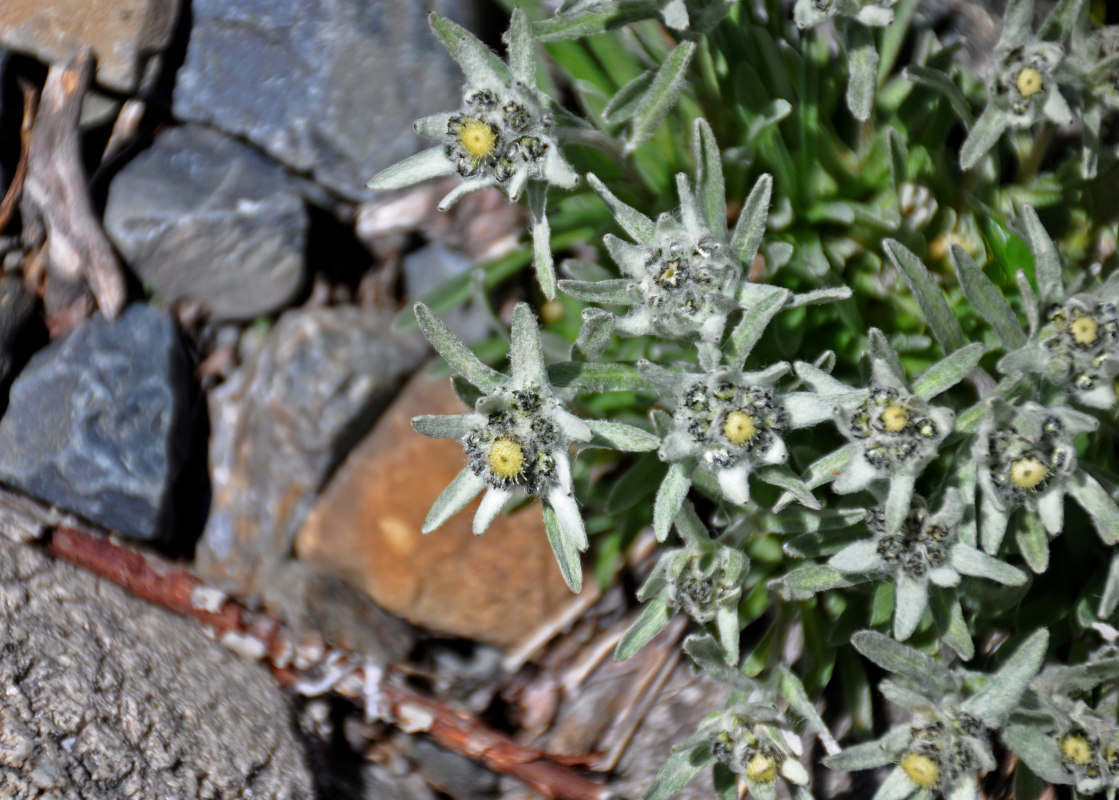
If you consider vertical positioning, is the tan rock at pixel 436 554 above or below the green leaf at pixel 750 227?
below

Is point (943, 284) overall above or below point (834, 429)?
above

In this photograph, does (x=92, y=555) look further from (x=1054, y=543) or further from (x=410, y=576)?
(x=1054, y=543)

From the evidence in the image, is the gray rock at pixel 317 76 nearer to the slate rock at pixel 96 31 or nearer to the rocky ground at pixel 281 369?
the rocky ground at pixel 281 369

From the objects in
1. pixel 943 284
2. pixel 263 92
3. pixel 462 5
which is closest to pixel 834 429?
pixel 943 284

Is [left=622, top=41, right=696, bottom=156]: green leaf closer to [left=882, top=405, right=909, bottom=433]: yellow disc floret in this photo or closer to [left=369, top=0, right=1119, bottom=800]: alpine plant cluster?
[left=369, top=0, right=1119, bottom=800]: alpine plant cluster

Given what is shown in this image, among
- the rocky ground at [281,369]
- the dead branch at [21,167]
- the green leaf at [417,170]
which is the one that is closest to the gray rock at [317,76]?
the rocky ground at [281,369]

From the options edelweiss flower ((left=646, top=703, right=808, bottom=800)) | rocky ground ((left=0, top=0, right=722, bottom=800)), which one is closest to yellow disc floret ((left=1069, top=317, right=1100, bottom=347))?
edelweiss flower ((left=646, top=703, right=808, bottom=800))

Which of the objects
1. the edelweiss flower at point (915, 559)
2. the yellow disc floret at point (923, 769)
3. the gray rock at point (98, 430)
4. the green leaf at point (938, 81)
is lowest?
the gray rock at point (98, 430)
